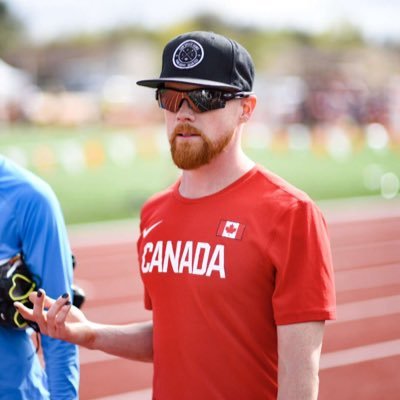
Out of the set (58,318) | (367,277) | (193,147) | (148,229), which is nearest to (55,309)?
(58,318)

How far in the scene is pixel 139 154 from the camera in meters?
30.7

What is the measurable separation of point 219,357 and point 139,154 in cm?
2822

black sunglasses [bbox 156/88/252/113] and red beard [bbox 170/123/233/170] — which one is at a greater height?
black sunglasses [bbox 156/88/252/113]

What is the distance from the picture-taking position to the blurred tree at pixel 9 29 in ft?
278

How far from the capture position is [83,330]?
290cm

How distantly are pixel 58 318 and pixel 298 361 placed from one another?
744 millimetres

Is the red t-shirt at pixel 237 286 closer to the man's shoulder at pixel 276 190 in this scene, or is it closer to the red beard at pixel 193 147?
the man's shoulder at pixel 276 190

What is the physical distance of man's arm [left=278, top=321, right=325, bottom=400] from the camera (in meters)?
2.45

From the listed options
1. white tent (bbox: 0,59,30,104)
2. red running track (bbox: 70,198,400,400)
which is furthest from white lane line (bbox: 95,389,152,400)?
white tent (bbox: 0,59,30,104)

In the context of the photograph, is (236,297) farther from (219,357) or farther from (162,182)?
(162,182)

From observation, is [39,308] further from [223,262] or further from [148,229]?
[223,262]

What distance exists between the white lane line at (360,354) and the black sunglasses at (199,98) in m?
5.32

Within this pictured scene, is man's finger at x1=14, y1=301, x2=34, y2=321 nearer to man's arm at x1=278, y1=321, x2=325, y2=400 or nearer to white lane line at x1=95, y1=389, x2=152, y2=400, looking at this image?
man's arm at x1=278, y1=321, x2=325, y2=400

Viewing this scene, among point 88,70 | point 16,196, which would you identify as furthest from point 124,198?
point 88,70
